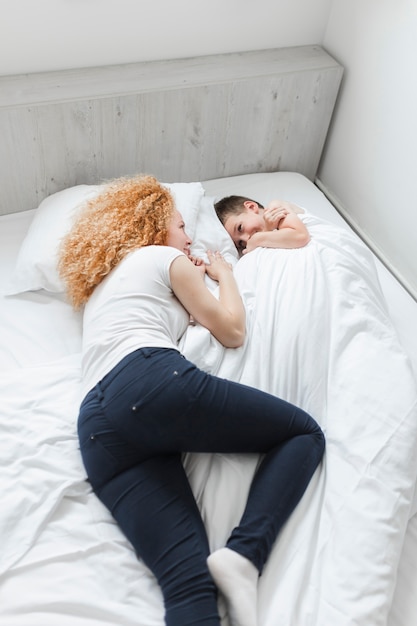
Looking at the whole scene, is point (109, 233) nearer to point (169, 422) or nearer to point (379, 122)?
point (169, 422)

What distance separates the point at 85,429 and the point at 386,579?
0.63 m

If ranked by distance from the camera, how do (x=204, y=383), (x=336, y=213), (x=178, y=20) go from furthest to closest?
(x=336, y=213) → (x=178, y=20) → (x=204, y=383)

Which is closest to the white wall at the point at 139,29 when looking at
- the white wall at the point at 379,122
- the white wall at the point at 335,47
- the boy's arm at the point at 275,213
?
the white wall at the point at 335,47

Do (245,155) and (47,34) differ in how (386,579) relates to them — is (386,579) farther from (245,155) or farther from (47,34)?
(47,34)

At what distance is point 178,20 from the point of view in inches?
73.4

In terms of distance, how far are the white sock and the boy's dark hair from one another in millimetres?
956

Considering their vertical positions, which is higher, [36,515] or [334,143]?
[334,143]

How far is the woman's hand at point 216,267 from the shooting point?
5.13 feet

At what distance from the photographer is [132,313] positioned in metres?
1.35

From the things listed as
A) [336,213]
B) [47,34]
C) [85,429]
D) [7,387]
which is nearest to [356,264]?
[336,213]

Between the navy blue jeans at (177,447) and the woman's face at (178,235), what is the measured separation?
33 cm

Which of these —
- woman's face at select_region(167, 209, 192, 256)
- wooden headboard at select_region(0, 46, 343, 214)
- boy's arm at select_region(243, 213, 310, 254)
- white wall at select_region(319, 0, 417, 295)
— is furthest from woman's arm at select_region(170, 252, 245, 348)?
white wall at select_region(319, 0, 417, 295)

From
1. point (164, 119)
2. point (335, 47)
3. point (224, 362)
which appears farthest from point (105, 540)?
point (335, 47)

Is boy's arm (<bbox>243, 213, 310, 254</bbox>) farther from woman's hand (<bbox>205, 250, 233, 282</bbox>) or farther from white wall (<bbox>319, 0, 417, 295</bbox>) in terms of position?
white wall (<bbox>319, 0, 417, 295</bbox>)
